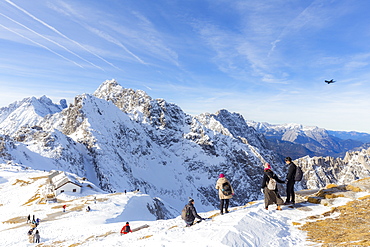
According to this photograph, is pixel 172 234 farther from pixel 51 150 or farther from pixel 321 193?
pixel 51 150

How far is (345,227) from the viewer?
37.5 feet

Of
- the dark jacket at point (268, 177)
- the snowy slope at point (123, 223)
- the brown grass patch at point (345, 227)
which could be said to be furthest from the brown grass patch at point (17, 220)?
the brown grass patch at point (345, 227)

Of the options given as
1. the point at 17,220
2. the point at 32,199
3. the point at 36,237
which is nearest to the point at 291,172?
the point at 36,237

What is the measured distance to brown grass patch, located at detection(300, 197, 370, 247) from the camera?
30.0 feet

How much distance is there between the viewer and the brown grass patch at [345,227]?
9.15 m

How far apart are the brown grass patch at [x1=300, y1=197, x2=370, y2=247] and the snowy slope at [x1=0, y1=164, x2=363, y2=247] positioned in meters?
0.73

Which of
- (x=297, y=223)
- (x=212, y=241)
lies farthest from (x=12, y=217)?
(x=297, y=223)

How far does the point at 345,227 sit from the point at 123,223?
874 inches

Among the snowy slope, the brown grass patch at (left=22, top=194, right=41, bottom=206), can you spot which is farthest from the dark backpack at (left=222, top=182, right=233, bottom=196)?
the brown grass patch at (left=22, top=194, right=41, bottom=206)

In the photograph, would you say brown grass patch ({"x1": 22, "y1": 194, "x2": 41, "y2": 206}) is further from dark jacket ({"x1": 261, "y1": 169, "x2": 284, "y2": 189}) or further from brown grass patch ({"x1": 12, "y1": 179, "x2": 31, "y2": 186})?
dark jacket ({"x1": 261, "y1": 169, "x2": 284, "y2": 189})

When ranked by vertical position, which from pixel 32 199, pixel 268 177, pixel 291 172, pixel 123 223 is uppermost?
pixel 291 172

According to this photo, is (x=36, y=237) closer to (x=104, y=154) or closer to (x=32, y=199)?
(x=32, y=199)

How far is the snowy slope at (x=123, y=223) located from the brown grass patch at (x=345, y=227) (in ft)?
2.41

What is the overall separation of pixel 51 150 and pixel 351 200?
112 metres
